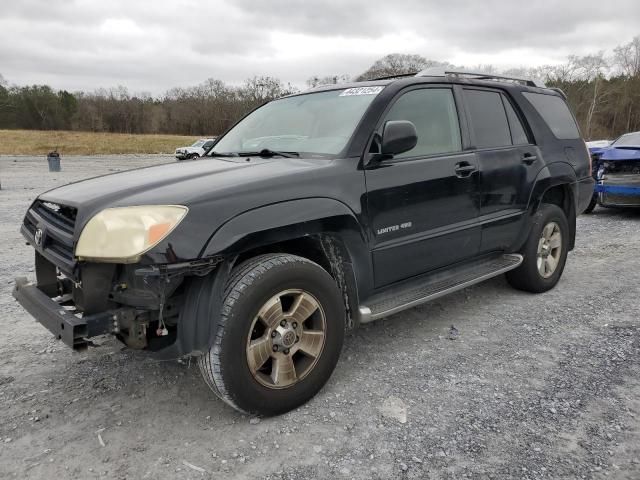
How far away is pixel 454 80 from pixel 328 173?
164cm

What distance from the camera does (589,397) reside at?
9.31 ft

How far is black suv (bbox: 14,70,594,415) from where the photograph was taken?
2.39 meters

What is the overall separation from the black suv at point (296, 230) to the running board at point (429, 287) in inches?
0.7

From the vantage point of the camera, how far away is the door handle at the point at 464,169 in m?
3.59

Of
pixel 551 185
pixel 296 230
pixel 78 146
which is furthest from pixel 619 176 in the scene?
pixel 78 146

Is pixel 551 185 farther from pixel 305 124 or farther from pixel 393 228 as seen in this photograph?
pixel 305 124

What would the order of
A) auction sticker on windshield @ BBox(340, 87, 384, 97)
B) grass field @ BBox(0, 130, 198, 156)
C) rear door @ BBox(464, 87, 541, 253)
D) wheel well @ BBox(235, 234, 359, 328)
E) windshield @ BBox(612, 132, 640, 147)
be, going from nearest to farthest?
1. wheel well @ BBox(235, 234, 359, 328)
2. auction sticker on windshield @ BBox(340, 87, 384, 97)
3. rear door @ BBox(464, 87, 541, 253)
4. windshield @ BBox(612, 132, 640, 147)
5. grass field @ BBox(0, 130, 198, 156)

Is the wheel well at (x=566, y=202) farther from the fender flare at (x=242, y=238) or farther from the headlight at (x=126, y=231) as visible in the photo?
the headlight at (x=126, y=231)

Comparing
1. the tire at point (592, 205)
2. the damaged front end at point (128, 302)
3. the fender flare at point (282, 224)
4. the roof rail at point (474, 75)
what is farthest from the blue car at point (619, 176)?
the damaged front end at point (128, 302)

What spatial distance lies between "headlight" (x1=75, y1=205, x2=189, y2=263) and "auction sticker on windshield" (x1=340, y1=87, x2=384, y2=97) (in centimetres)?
165

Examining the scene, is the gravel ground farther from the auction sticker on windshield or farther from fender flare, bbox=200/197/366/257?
the auction sticker on windshield

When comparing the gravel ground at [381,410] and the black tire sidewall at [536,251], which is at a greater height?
the black tire sidewall at [536,251]

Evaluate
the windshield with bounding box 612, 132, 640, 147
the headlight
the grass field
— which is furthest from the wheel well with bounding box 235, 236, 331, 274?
the grass field

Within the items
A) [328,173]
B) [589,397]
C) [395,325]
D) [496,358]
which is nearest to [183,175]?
[328,173]
